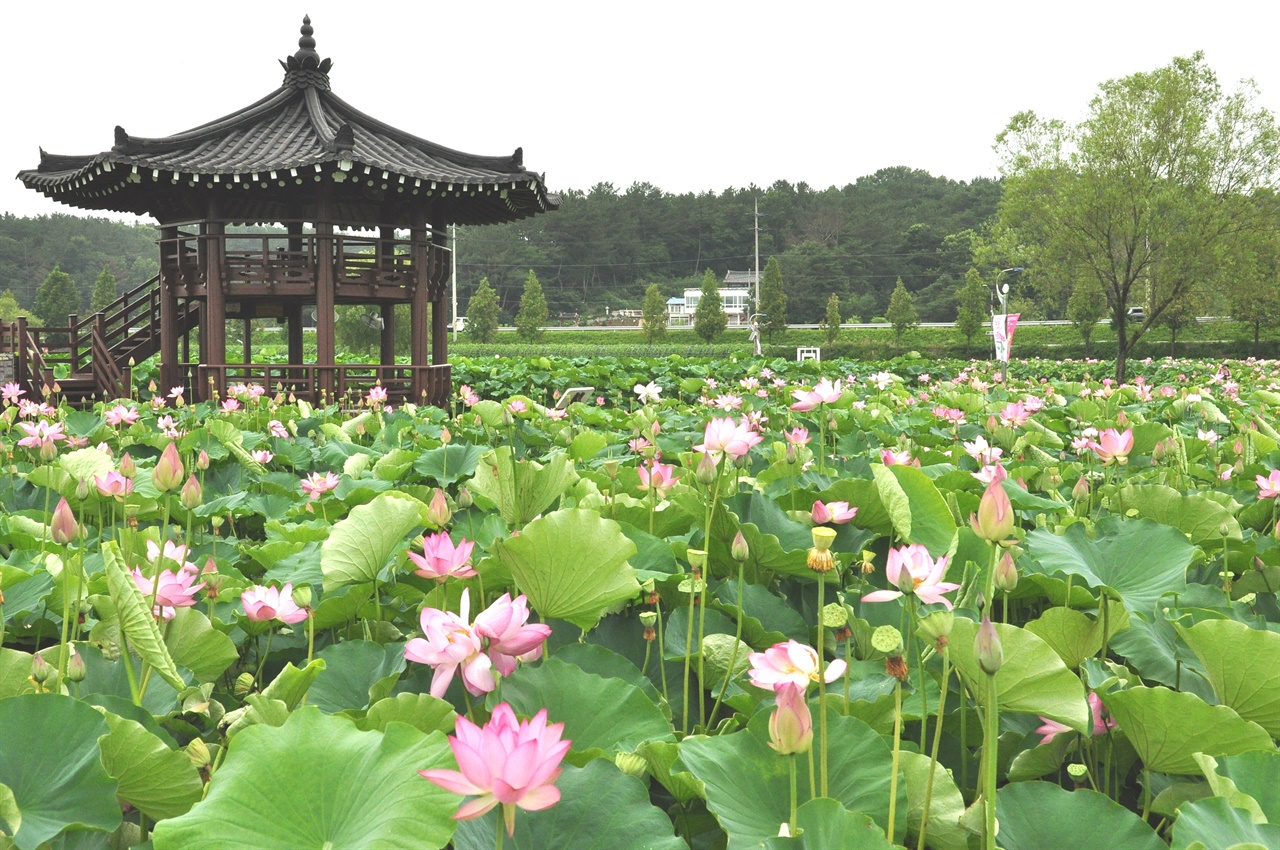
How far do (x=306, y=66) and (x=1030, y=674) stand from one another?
11354mm

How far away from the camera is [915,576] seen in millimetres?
855

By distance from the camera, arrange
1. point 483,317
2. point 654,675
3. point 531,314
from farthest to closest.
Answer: point 531,314
point 483,317
point 654,675

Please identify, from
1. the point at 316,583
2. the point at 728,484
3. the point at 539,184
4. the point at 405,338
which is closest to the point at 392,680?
the point at 316,583

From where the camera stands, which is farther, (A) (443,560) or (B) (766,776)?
(A) (443,560)

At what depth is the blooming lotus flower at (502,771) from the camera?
0.50 metres

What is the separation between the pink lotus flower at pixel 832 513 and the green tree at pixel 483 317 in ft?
130

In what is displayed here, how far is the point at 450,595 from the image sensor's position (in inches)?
43.3

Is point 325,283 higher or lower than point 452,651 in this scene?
higher

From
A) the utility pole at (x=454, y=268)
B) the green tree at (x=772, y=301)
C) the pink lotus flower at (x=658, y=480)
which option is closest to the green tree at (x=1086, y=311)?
the green tree at (x=772, y=301)

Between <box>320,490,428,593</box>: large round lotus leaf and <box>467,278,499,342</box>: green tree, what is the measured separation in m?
39.5

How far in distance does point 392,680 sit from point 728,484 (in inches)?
27.8

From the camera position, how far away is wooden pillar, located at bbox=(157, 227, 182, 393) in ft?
31.7

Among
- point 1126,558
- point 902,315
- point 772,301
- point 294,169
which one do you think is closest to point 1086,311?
point 902,315

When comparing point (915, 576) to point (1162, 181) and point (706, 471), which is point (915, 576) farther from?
point (1162, 181)
